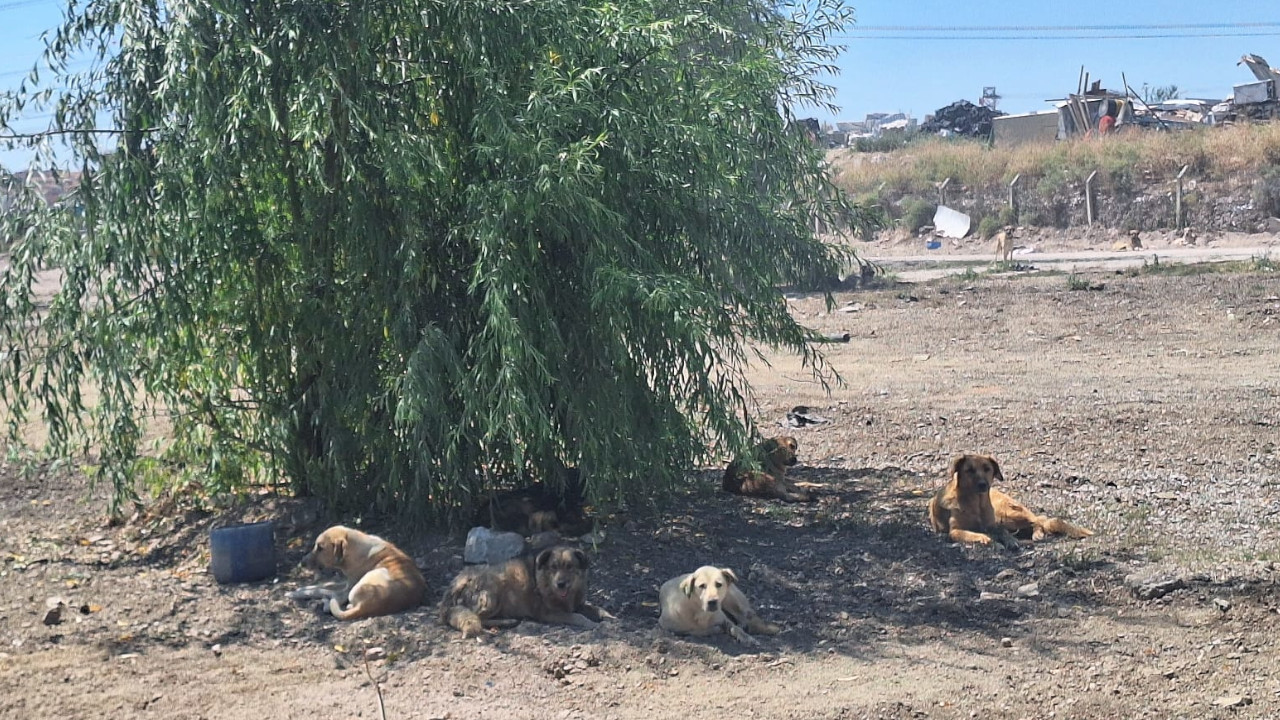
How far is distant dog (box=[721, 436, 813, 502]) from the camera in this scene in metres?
9.08

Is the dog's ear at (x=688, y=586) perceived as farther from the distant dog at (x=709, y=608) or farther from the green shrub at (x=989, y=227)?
the green shrub at (x=989, y=227)

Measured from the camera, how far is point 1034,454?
10547mm

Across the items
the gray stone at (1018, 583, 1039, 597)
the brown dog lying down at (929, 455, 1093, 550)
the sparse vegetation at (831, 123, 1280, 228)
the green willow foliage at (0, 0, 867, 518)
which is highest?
the sparse vegetation at (831, 123, 1280, 228)

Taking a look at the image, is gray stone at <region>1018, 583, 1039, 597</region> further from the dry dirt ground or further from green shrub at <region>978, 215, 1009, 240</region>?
green shrub at <region>978, 215, 1009, 240</region>

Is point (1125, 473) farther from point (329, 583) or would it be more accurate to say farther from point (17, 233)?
point (17, 233)

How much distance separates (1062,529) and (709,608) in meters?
2.95

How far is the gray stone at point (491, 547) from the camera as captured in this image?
23.8ft

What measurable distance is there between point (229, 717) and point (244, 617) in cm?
142

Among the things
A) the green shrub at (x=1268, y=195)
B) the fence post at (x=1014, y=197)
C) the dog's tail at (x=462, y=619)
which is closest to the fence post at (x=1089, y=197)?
the fence post at (x=1014, y=197)

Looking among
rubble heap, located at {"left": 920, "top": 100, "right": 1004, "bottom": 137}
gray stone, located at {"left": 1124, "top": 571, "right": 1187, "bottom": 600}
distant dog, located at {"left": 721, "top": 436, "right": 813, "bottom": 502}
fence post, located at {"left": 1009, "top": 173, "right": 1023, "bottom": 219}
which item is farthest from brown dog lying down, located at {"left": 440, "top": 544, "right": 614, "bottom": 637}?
rubble heap, located at {"left": 920, "top": 100, "right": 1004, "bottom": 137}

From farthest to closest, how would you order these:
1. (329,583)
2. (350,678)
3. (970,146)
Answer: (970,146) < (329,583) < (350,678)

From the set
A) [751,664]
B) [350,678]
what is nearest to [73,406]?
[350,678]

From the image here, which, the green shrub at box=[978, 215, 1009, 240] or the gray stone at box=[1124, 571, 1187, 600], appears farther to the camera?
the green shrub at box=[978, 215, 1009, 240]

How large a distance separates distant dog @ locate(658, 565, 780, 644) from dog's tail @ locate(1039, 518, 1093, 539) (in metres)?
2.39
